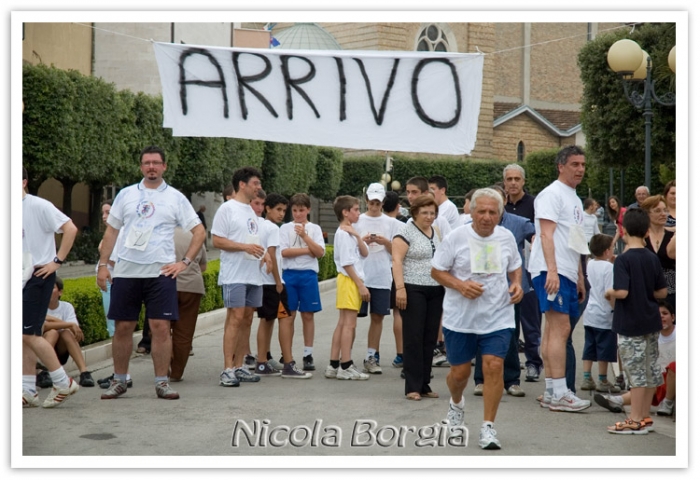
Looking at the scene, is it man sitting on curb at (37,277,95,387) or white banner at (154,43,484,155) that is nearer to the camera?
white banner at (154,43,484,155)

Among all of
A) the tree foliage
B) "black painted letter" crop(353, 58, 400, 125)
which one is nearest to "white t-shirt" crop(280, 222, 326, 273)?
"black painted letter" crop(353, 58, 400, 125)

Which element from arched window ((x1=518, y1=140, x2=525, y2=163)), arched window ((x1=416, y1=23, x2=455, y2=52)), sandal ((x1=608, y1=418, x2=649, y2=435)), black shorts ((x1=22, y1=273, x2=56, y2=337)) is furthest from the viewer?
arched window ((x1=518, y1=140, x2=525, y2=163))

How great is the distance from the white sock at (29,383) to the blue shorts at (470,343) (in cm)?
325

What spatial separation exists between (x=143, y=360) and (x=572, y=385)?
4.70m

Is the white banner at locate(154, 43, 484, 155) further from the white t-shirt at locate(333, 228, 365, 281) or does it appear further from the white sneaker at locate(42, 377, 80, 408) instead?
the white sneaker at locate(42, 377, 80, 408)

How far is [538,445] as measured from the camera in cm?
659

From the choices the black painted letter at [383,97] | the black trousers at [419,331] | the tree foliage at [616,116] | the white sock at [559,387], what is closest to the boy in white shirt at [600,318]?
the white sock at [559,387]

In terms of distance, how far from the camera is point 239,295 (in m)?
9.22

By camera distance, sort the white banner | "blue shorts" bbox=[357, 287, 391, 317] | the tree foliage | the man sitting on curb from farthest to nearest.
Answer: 1. the tree foliage
2. "blue shorts" bbox=[357, 287, 391, 317]
3. the man sitting on curb
4. the white banner

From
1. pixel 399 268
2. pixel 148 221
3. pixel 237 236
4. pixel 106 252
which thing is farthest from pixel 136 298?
pixel 399 268

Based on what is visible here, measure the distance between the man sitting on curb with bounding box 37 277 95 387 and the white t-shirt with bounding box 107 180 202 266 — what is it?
988 mm

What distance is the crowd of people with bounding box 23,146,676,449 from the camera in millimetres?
6691

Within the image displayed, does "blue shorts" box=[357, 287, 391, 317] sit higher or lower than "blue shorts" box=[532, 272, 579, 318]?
lower

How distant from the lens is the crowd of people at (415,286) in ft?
22.0
